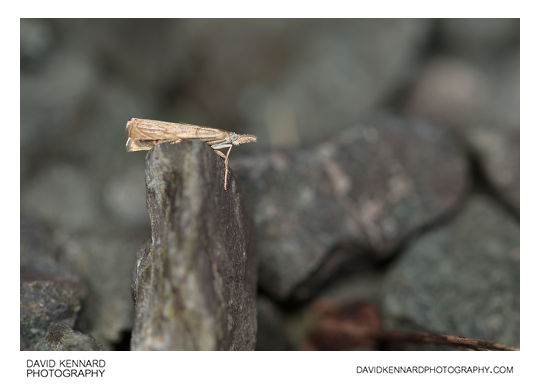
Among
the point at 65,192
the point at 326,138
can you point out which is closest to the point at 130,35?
the point at 65,192

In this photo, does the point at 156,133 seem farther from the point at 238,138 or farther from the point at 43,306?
the point at 43,306

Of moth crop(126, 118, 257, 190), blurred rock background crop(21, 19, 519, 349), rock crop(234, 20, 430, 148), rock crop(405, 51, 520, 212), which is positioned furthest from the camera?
rock crop(405, 51, 520, 212)

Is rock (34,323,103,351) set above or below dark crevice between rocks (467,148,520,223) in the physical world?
below

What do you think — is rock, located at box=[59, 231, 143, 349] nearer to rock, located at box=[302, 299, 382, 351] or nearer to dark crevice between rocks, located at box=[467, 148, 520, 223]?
rock, located at box=[302, 299, 382, 351]

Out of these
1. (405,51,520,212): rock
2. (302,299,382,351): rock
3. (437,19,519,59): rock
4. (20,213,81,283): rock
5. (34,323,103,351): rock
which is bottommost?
(302,299,382,351): rock

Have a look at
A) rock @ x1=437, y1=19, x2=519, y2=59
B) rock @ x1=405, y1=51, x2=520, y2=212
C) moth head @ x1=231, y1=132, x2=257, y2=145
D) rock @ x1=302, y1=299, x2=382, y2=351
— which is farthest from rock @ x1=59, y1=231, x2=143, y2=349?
rock @ x1=437, y1=19, x2=519, y2=59

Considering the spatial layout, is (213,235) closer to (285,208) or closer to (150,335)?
(150,335)
